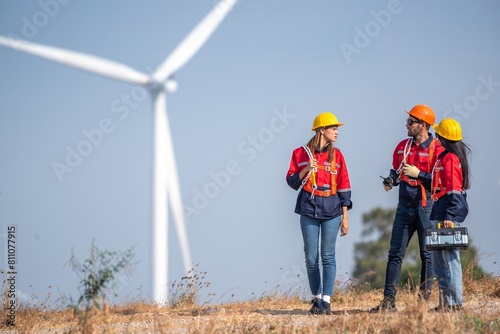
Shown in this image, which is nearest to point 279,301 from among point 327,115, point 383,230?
point 327,115

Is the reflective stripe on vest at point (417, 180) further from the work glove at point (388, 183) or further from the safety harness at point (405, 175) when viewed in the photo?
the work glove at point (388, 183)

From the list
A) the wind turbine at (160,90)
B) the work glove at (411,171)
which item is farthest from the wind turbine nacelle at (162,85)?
the work glove at (411,171)

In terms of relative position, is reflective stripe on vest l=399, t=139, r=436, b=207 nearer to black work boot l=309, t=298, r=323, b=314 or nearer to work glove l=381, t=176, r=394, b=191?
work glove l=381, t=176, r=394, b=191

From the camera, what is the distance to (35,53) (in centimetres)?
2033

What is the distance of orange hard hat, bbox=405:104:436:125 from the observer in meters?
9.90

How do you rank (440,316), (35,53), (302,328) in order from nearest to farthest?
(440,316)
(302,328)
(35,53)

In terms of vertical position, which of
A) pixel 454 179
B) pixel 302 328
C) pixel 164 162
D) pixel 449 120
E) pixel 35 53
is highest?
pixel 35 53

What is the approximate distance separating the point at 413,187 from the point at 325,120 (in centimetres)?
128

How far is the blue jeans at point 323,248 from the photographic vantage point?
388 inches

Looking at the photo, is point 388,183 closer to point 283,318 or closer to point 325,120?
point 325,120

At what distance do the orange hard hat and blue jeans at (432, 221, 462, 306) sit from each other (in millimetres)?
1357

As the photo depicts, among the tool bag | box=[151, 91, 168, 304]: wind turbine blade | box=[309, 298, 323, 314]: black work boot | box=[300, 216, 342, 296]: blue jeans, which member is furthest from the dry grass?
box=[151, 91, 168, 304]: wind turbine blade

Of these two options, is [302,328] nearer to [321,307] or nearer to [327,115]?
[321,307]

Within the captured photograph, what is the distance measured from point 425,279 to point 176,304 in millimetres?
3917
